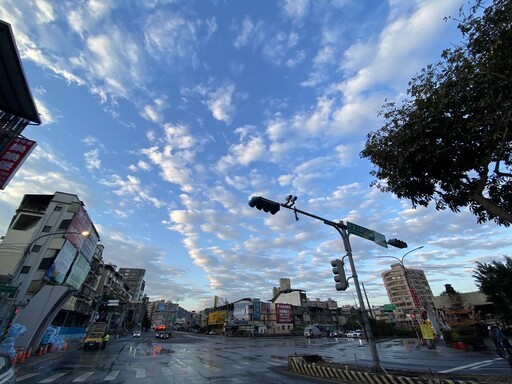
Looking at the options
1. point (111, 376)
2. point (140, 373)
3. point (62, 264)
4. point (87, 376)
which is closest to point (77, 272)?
point (62, 264)

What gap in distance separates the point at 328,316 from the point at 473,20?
98.4 meters

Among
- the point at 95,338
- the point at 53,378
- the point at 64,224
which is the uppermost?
the point at 64,224

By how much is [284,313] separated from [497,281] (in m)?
56.5

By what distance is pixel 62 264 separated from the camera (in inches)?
1358

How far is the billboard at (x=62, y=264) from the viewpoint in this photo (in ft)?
107

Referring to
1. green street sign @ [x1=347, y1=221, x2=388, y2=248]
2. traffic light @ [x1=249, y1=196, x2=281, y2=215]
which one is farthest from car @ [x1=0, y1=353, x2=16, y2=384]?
green street sign @ [x1=347, y1=221, x2=388, y2=248]

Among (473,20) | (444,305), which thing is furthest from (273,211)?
(444,305)

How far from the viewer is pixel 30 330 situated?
82.3 ft

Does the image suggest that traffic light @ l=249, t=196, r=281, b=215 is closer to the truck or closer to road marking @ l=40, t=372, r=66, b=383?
road marking @ l=40, t=372, r=66, b=383

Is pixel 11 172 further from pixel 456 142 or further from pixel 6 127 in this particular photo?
pixel 456 142

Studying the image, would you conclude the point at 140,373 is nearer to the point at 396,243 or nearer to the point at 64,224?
the point at 396,243

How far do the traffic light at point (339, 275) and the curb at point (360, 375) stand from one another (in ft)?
11.0

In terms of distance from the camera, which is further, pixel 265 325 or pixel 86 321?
pixel 265 325

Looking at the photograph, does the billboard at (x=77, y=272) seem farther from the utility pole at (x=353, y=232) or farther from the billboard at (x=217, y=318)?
the billboard at (x=217, y=318)
